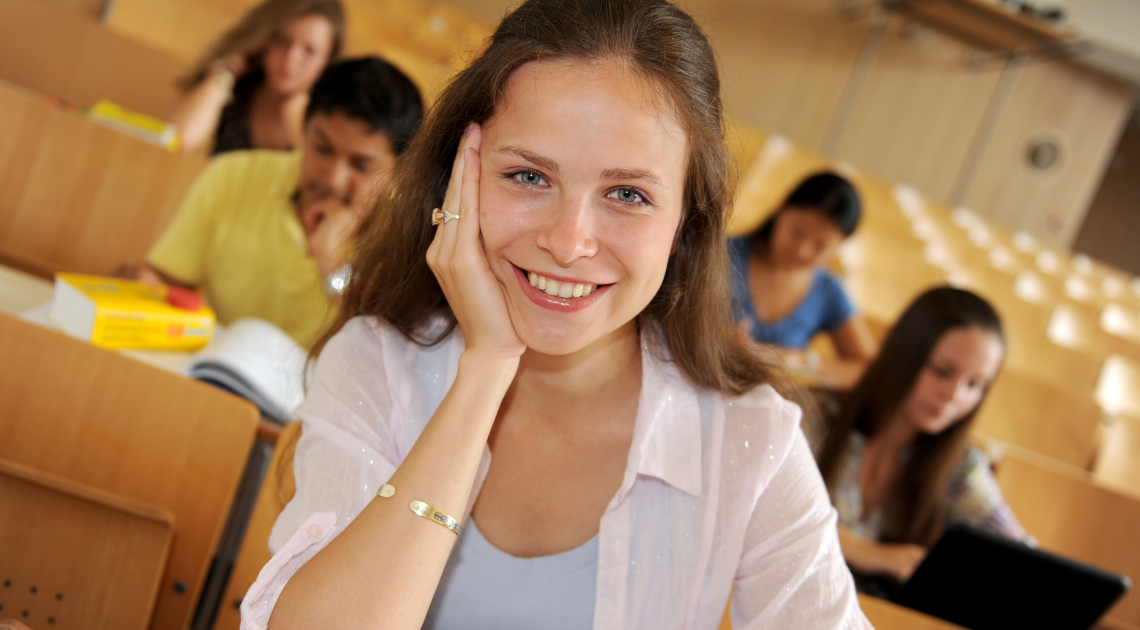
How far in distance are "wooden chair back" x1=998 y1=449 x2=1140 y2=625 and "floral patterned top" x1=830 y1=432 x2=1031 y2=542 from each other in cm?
27

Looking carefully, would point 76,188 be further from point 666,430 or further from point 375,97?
point 666,430

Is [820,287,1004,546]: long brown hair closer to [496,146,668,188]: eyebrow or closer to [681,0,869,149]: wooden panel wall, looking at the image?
[496,146,668,188]: eyebrow

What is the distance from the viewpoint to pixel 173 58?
3.24m

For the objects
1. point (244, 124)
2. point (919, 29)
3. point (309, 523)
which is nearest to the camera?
point (309, 523)

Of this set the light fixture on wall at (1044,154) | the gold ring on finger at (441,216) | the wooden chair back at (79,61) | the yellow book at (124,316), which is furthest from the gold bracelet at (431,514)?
the light fixture on wall at (1044,154)

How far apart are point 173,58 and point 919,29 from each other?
7.18m

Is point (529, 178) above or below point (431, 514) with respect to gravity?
above

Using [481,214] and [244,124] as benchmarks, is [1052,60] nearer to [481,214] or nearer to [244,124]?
[244,124]

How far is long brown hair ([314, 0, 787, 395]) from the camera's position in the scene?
97cm

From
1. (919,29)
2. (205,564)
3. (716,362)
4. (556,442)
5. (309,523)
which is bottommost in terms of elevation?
(205,564)

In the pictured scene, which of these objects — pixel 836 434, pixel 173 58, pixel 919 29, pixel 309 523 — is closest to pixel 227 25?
pixel 173 58

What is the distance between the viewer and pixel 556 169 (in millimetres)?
916

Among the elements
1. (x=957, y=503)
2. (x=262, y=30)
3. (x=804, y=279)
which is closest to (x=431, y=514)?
(x=957, y=503)

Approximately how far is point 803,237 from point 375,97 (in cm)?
157
